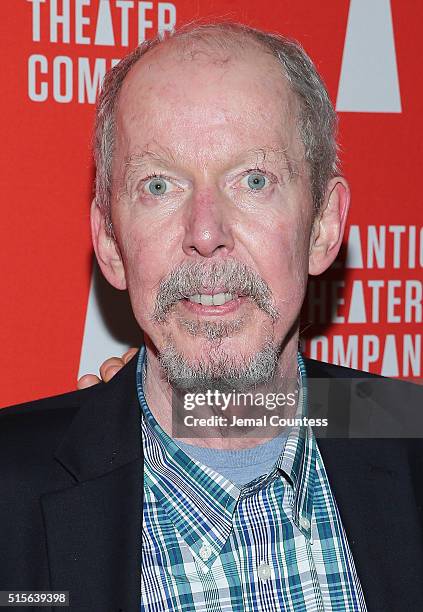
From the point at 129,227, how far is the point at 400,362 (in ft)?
4.00

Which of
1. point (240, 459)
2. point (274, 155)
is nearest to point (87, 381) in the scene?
point (240, 459)

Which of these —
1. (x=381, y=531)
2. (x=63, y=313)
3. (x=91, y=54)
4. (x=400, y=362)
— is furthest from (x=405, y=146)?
(x=381, y=531)

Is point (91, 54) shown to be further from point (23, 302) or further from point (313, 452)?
point (313, 452)

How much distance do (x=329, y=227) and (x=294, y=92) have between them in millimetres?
301

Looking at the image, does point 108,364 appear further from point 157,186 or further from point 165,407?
point 157,186

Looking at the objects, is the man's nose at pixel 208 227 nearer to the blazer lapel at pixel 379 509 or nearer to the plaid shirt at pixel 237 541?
the plaid shirt at pixel 237 541

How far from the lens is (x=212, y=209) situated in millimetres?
1554

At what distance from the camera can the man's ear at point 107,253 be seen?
1.83 metres

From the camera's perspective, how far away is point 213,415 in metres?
1.74

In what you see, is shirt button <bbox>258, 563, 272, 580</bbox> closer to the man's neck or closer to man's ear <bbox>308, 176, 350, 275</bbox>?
the man's neck

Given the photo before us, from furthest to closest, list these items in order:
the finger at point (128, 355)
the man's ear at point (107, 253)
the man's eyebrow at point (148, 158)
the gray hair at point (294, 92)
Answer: the finger at point (128, 355)
the man's ear at point (107, 253)
the gray hair at point (294, 92)
the man's eyebrow at point (148, 158)

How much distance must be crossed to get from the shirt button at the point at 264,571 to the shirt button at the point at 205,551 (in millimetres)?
100

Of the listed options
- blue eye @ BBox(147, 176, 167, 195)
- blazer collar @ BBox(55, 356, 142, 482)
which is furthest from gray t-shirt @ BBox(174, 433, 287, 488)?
blue eye @ BBox(147, 176, 167, 195)

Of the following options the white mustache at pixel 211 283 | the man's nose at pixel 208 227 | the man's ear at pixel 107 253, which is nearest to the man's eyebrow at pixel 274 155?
the man's nose at pixel 208 227
